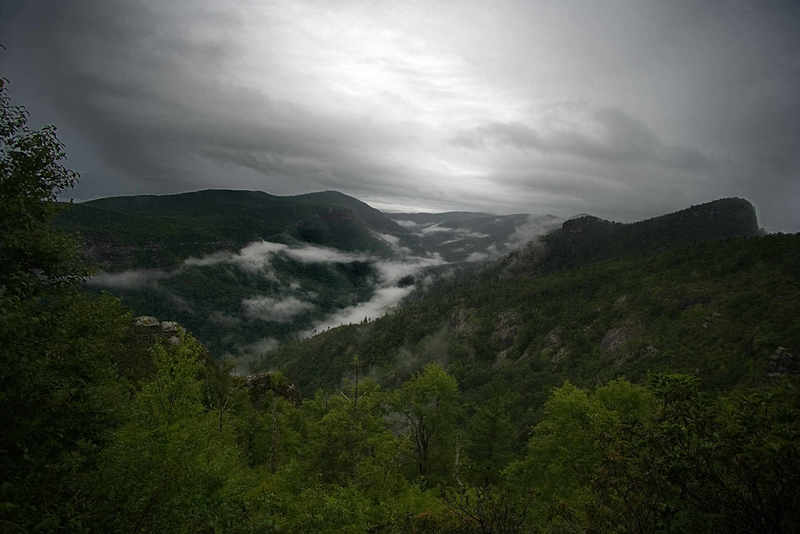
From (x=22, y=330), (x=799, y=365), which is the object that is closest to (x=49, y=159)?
(x=22, y=330)

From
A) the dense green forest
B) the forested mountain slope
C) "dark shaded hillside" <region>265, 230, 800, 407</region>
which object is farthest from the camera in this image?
the forested mountain slope

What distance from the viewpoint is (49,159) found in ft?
35.3

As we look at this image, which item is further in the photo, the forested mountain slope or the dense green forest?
the forested mountain slope

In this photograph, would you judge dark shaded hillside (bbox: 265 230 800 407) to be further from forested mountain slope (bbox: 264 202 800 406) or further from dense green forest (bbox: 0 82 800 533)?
dense green forest (bbox: 0 82 800 533)

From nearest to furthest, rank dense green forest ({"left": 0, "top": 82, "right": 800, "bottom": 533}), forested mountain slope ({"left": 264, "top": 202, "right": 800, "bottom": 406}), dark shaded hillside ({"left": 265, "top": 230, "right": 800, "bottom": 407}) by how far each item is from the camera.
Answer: dense green forest ({"left": 0, "top": 82, "right": 800, "bottom": 533}) → dark shaded hillside ({"left": 265, "top": 230, "right": 800, "bottom": 407}) → forested mountain slope ({"left": 264, "top": 202, "right": 800, "bottom": 406})

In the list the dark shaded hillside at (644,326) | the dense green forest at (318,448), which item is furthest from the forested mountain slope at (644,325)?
the dense green forest at (318,448)

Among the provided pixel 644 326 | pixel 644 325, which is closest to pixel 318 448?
pixel 644 326

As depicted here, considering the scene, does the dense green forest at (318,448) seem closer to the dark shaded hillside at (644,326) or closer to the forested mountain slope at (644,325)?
the dark shaded hillside at (644,326)

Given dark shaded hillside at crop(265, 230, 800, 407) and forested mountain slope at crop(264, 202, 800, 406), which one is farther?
forested mountain slope at crop(264, 202, 800, 406)

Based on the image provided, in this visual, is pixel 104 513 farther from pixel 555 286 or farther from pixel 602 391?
pixel 555 286

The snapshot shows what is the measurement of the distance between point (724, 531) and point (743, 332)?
315ft

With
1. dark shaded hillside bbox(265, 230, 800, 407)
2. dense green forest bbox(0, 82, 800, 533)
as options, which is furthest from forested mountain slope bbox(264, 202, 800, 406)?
dense green forest bbox(0, 82, 800, 533)

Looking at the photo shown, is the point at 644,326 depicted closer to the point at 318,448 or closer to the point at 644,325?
the point at 644,325

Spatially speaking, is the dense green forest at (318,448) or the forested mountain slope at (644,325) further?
the forested mountain slope at (644,325)
